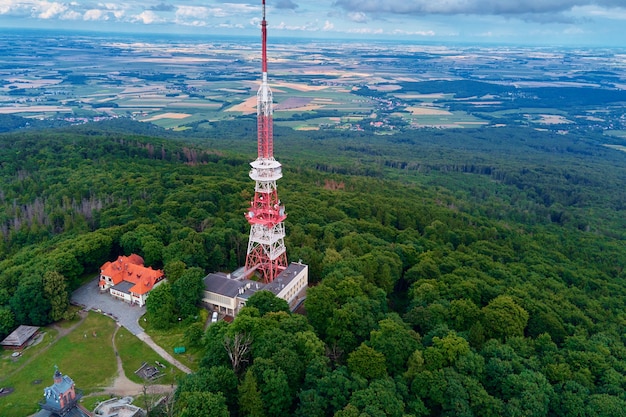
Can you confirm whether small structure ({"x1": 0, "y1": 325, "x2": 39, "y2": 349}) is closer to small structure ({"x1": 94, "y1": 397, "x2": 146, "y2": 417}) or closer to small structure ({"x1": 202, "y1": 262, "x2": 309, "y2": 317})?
small structure ({"x1": 94, "y1": 397, "x2": 146, "y2": 417})

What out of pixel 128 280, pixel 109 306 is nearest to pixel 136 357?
pixel 109 306

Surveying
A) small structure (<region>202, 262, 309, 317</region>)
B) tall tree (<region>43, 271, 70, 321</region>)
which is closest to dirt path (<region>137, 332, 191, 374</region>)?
small structure (<region>202, 262, 309, 317</region>)

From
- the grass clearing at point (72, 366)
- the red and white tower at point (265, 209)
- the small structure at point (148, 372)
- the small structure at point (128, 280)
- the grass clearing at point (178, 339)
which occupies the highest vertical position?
the red and white tower at point (265, 209)

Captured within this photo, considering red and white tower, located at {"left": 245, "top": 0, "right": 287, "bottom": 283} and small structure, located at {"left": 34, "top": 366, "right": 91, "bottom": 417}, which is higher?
red and white tower, located at {"left": 245, "top": 0, "right": 287, "bottom": 283}

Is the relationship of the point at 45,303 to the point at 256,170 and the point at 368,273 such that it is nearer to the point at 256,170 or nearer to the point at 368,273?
the point at 256,170

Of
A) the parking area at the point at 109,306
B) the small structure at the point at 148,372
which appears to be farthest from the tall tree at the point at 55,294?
the small structure at the point at 148,372

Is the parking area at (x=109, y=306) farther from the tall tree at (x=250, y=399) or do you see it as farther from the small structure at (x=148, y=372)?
the tall tree at (x=250, y=399)
